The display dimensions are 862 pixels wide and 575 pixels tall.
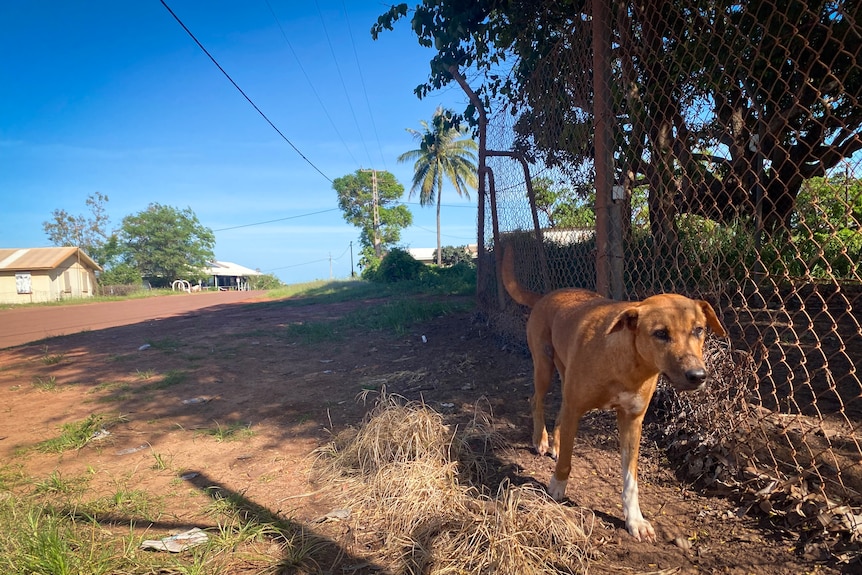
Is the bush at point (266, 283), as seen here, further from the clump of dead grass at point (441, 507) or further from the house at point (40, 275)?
the clump of dead grass at point (441, 507)

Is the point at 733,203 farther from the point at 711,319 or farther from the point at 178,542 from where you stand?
the point at 178,542

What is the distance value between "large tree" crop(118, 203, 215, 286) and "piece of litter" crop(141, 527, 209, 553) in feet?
180

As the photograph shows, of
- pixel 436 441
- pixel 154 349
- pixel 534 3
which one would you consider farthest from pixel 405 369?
pixel 154 349

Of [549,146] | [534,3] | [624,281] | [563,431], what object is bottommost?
[563,431]

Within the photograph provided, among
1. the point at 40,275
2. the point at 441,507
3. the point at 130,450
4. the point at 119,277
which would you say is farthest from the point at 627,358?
the point at 119,277

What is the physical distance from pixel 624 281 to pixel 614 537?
1710 millimetres

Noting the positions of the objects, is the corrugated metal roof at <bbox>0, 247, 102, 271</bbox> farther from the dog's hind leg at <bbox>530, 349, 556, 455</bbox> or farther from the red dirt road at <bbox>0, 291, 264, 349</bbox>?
the dog's hind leg at <bbox>530, 349, 556, 455</bbox>

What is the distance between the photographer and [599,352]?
214 cm

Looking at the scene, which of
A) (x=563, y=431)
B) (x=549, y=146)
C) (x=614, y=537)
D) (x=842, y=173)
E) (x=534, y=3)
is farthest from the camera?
(x=534, y=3)

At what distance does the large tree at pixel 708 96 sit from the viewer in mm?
2117

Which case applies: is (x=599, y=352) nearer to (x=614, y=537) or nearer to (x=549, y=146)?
(x=614, y=537)

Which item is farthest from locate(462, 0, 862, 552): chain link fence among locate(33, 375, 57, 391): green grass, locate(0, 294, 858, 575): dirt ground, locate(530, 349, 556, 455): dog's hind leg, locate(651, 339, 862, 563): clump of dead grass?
locate(33, 375, 57, 391): green grass

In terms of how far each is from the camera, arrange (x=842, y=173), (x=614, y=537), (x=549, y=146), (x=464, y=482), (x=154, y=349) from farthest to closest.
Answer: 1. (x=154, y=349)
2. (x=549, y=146)
3. (x=464, y=482)
4. (x=614, y=537)
5. (x=842, y=173)

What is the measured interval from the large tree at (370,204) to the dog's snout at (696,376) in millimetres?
45172
